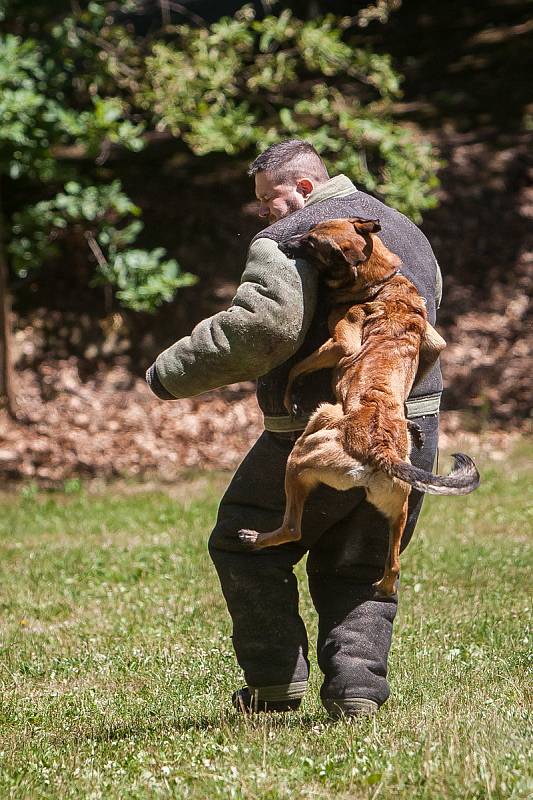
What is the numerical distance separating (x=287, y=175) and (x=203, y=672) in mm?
2546

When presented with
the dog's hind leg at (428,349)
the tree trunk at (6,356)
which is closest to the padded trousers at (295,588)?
the dog's hind leg at (428,349)

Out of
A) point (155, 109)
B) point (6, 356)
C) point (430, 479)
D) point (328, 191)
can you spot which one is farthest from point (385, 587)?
point (6, 356)

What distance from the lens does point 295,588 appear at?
169 inches

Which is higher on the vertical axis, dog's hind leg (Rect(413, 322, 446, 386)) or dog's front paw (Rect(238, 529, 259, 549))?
dog's hind leg (Rect(413, 322, 446, 386))

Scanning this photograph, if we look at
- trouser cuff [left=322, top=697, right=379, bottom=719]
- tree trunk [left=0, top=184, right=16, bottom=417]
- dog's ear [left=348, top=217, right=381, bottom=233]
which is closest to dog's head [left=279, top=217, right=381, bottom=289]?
dog's ear [left=348, top=217, right=381, bottom=233]

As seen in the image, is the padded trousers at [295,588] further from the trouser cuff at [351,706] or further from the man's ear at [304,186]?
the man's ear at [304,186]

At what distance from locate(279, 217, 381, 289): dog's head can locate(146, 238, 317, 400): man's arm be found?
48mm

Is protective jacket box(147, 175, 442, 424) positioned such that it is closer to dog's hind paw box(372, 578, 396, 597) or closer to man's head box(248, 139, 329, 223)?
man's head box(248, 139, 329, 223)

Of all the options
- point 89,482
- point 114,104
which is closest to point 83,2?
point 114,104

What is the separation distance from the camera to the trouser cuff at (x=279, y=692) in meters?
4.25

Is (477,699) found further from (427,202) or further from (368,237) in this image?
(427,202)

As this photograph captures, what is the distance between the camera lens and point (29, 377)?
13.2 m

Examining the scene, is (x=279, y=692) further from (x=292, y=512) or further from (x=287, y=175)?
(x=287, y=175)

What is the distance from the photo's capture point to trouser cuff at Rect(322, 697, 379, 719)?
4074mm
